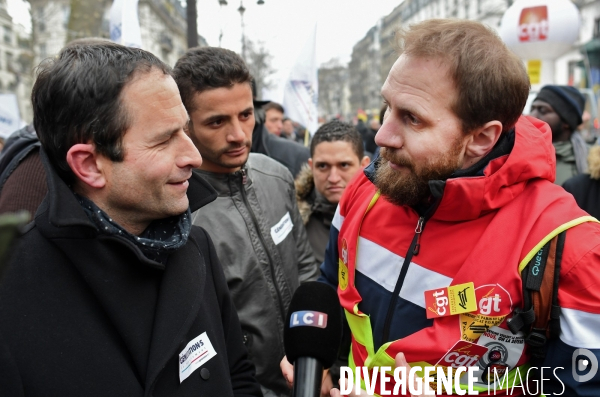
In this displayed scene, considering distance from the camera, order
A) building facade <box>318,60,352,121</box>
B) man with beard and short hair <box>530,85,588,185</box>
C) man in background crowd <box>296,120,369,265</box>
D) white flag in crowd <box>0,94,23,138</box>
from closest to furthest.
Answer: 1. man in background crowd <box>296,120,369,265</box>
2. man with beard and short hair <box>530,85,588,185</box>
3. white flag in crowd <box>0,94,23,138</box>
4. building facade <box>318,60,352,121</box>

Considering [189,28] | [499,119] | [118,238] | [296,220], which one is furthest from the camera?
[189,28]

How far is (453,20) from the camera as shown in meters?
1.84

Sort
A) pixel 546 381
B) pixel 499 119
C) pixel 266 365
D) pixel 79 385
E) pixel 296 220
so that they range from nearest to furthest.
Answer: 1. pixel 79 385
2. pixel 546 381
3. pixel 499 119
4. pixel 266 365
5. pixel 296 220

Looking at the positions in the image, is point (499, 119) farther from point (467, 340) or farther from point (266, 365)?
point (266, 365)

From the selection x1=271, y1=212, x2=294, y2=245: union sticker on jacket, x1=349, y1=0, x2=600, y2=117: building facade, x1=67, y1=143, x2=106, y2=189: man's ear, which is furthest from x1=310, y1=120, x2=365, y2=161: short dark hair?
x1=67, y1=143, x2=106, y2=189: man's ear

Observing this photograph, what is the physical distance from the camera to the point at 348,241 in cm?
209

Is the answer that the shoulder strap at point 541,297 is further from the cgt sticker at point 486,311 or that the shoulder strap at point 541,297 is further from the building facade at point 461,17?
the building facade at point 461,17

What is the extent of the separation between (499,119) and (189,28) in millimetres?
5959

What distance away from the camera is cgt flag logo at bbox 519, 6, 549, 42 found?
8.99m

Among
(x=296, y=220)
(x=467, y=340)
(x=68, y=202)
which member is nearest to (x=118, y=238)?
(x=68, y=202)

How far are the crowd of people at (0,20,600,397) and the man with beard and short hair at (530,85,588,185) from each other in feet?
10.0

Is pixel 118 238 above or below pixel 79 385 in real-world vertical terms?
above

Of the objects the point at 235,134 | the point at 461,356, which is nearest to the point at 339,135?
the point at 235,134

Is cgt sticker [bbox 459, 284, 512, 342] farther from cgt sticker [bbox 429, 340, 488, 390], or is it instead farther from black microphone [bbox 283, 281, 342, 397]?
black microphone [bbox 283, 281, 342, 397]
